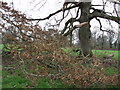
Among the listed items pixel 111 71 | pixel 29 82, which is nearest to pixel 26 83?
pixel 29 82

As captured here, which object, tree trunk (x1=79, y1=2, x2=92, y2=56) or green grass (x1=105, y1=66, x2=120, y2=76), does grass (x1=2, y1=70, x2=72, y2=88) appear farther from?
tree trunk (x1=79, y1=2, x2=92, y2=56)

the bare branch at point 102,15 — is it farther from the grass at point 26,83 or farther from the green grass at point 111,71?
the grass at point 26,83

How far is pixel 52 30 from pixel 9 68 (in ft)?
9.26

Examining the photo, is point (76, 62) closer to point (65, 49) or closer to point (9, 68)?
point (65, 49)

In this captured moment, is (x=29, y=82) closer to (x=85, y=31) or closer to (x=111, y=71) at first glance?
(x=111, y=71)

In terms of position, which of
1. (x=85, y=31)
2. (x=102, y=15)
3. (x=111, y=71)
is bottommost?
(x=111, y=71)

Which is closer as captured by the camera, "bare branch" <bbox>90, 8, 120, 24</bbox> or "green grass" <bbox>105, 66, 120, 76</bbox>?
"green grass" <bbox>105, 66, 120, 76</bbox>

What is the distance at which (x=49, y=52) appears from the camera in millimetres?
5516

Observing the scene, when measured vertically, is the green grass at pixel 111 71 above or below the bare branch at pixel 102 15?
below

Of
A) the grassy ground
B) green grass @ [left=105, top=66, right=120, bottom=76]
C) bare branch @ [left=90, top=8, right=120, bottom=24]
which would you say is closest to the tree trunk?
bare branch @ [left=90, top=8, right=120, bottom=24]

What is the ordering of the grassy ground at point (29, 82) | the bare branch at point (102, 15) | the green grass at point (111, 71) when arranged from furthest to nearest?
the bare branch at point (102, 15) → the green grass at point (111, 71) → the grassy ground at point (29, 82)

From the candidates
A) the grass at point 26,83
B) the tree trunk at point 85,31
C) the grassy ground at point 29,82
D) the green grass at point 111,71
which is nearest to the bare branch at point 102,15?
the tree trunk at point 85,31

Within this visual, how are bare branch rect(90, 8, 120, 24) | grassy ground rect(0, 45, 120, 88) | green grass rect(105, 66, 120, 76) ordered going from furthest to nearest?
bare branch rect(90, 8, 120, 24), green grass rect(105, 66, 120, 76), grassy ground rect(0, 45, 120, 88)

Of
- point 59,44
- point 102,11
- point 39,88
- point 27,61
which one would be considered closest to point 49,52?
point 59,44
